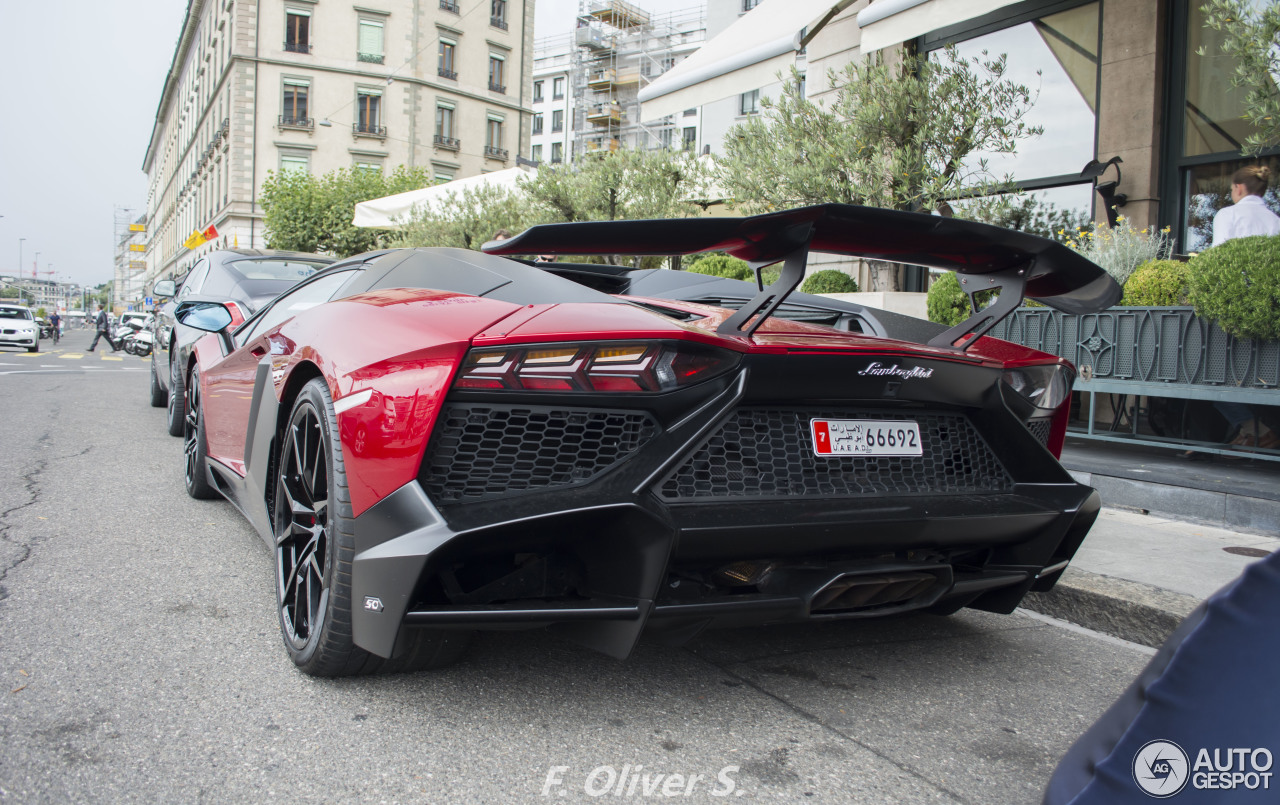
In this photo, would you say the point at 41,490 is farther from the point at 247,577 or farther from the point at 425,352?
the point at 425,352

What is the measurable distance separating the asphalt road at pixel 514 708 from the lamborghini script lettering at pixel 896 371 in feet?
2.75

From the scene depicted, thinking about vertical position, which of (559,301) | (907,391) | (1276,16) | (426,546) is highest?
(1276,16)

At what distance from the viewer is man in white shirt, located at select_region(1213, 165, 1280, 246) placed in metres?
5.63

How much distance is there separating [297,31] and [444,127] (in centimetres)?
822

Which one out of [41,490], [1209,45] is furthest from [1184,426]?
[41,490]

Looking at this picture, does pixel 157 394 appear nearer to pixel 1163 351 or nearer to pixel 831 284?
pixel 831 284

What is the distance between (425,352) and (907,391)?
1151 mm

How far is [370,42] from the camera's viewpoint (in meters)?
45.4

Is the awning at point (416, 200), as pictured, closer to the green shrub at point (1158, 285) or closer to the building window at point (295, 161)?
the green shrub at point (1158, 285)

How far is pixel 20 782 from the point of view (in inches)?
68.4

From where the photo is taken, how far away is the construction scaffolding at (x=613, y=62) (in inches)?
2266

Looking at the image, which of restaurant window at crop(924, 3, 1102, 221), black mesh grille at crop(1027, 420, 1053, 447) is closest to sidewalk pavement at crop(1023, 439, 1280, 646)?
black mesh grille at crop(1027, 420, 1053, 447)

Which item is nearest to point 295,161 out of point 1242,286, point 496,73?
point 496,73

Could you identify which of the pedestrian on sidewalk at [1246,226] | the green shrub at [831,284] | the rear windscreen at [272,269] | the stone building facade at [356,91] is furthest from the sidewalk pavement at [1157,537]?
the stone building facade at [356,91]
